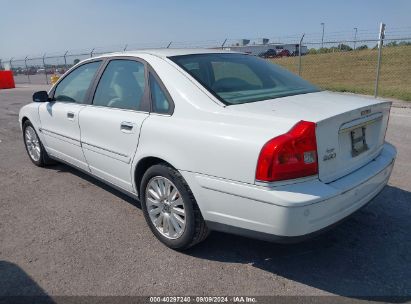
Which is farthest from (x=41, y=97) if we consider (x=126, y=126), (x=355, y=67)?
(x=355, y=67)

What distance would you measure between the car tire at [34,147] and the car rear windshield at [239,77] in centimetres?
296

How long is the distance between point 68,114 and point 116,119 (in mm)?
1096

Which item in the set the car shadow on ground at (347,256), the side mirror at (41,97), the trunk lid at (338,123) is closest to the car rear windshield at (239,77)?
the trunk lid at (338,123)

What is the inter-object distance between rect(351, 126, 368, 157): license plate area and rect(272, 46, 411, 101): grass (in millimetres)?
15477

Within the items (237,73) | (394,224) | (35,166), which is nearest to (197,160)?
(237,73)

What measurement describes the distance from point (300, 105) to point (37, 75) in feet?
118

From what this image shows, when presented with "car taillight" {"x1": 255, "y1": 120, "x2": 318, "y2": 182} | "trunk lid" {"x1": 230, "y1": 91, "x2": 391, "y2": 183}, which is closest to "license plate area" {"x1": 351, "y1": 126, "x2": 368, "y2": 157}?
"trunk lid" {"x1": 230, "y1": 91, "x2": 391, "y2": 183}

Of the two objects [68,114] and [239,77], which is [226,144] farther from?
[68,114]

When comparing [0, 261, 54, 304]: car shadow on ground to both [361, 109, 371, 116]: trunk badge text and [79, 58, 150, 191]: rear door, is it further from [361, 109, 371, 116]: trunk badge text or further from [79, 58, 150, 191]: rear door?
[361, 109, 371, 116]: trunk badge text

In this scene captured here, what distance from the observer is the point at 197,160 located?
2775mm

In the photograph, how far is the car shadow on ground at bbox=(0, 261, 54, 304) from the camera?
2656mm

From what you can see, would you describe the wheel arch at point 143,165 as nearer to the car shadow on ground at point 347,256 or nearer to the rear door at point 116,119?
the rear door at point 116,119

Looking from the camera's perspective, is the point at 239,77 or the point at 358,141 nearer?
the point at 358,141

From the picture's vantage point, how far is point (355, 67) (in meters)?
23.9
